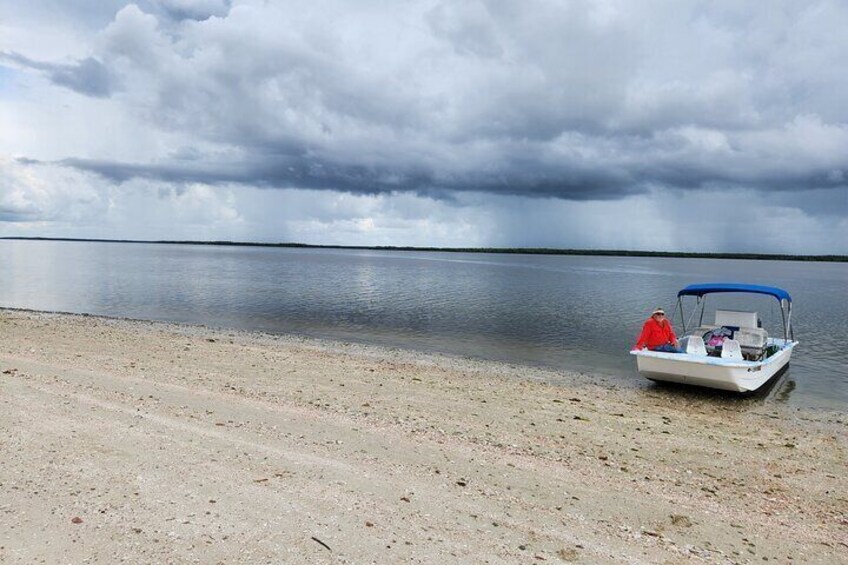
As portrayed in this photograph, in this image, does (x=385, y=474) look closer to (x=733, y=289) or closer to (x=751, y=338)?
(x=751, y=338)

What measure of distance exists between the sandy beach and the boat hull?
110 cm

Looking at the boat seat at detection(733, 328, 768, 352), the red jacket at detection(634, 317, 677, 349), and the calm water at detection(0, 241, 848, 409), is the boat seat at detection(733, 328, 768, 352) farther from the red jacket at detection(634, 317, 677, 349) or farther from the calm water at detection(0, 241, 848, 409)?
the red jacket at detection(634, 317, 677, 349)

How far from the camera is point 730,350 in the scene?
16.5m

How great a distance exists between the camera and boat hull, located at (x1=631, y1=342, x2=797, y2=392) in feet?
49.9

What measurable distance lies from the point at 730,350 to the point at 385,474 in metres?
13.4

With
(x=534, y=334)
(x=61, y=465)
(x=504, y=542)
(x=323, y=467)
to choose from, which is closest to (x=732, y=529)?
(x=504, y=542)

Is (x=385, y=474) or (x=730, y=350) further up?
(x=730, y=350)

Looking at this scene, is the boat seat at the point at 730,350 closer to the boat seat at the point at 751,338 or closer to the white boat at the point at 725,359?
the white boat at the point at 725,359

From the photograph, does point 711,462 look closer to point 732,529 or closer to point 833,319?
point 732,529

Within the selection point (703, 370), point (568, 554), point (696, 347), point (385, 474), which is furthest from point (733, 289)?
point (568, 554)

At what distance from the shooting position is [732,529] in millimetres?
6539

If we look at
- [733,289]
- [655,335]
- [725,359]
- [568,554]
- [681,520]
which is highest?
[733,289]

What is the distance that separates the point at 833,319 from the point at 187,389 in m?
45.0

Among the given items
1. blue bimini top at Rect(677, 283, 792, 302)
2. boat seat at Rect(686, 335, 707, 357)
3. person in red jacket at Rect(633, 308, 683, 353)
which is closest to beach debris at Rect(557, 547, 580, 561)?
person in red jacket at Rect(633, 308, 683, 353)
